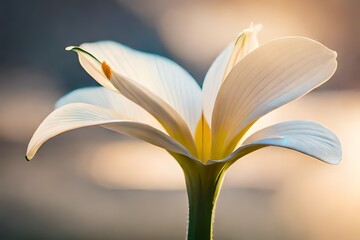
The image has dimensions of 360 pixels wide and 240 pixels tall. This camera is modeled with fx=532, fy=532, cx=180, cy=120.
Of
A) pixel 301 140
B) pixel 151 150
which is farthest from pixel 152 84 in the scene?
pixel 151 150

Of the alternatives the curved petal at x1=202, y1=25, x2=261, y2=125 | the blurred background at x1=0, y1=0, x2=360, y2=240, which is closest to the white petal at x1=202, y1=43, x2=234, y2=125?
the curved petal at x1=202, y1=25, x2=261, y2=125

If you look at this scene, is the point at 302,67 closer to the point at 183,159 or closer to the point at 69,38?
the point at 183,159

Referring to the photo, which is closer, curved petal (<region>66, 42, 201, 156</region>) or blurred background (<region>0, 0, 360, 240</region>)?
curved petal (<region>66, 42, 201, 156</region>)

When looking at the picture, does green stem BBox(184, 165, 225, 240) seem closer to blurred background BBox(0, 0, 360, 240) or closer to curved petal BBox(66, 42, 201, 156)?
curved petal BBox(66, 42, 201, 156)


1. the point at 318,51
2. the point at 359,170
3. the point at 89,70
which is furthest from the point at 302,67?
the point at 359,170

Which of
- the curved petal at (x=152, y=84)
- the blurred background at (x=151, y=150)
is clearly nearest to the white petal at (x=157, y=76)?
the curved petal at (x=152, y=84)

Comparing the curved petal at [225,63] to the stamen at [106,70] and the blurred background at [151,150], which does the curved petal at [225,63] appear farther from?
the blurred background at [151,150]
